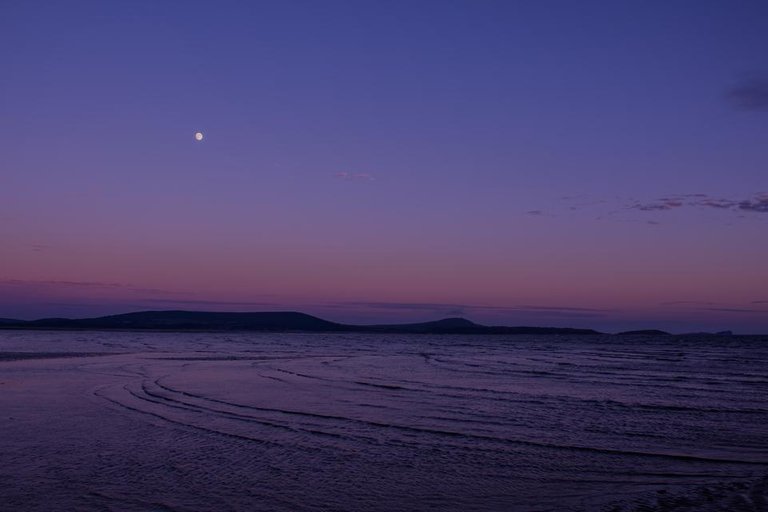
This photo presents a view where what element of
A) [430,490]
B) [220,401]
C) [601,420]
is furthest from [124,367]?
[430,490]

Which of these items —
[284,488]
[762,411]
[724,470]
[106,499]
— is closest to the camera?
[106,499]

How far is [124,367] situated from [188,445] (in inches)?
941

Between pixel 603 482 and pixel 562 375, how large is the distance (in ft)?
77.5

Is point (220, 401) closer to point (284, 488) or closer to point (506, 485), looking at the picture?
point (284, 488)

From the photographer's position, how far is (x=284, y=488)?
10195 millimetres

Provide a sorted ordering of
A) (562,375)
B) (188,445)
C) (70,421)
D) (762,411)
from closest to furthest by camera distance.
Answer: (188,445) < (70,421) < (762,411) < (562,375)

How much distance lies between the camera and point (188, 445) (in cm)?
1335

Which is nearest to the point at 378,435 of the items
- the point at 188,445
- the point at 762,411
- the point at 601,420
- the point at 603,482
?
the point at 188,445

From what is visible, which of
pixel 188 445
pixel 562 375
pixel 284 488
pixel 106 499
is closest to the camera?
pixel 106 499

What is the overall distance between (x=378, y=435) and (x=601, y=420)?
21.6ft

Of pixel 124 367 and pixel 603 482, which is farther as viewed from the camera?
pixel 124 367

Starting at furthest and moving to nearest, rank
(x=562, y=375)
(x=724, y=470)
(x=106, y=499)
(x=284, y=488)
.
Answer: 1. (x=562, y=375)
2. (x=724, y=470)
3. (x=284, y=488)
4. (x=106, y=499)

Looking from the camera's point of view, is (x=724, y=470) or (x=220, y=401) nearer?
(x=724, y=470)

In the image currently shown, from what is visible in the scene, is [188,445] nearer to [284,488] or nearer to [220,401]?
[284,488]
